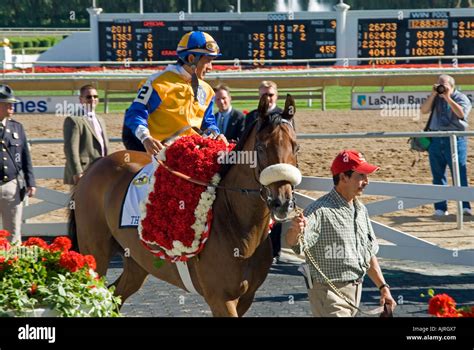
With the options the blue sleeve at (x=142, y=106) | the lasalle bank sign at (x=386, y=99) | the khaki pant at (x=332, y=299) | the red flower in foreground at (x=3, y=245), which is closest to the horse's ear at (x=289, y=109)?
the khaki pant at (x=332, y=299)

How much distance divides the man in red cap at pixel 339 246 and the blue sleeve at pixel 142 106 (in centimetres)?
180

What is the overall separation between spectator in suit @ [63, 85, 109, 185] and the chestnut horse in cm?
257

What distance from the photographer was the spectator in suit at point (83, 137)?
945cm

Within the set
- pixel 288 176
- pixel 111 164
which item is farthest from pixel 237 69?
pixel 288 176

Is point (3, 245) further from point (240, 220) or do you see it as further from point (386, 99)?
point (386, 99)

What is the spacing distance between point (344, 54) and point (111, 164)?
22308 millimetres

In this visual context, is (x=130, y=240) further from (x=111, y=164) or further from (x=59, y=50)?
(x=59, y=50)

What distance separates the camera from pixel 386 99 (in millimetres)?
21391

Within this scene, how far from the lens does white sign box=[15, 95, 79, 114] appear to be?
18453 mm

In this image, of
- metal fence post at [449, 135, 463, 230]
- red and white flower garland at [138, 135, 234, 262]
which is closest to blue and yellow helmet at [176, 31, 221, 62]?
red and white flower garland at [138, 135, 234, 262]

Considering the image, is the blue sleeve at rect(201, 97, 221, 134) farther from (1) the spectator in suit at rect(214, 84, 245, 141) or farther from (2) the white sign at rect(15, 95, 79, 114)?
(2) the white sign at rect(15, 95, 79, 114)

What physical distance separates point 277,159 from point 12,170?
3.97 metres

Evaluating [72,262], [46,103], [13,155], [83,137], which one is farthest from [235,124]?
[46,103]

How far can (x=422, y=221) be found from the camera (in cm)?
1199
